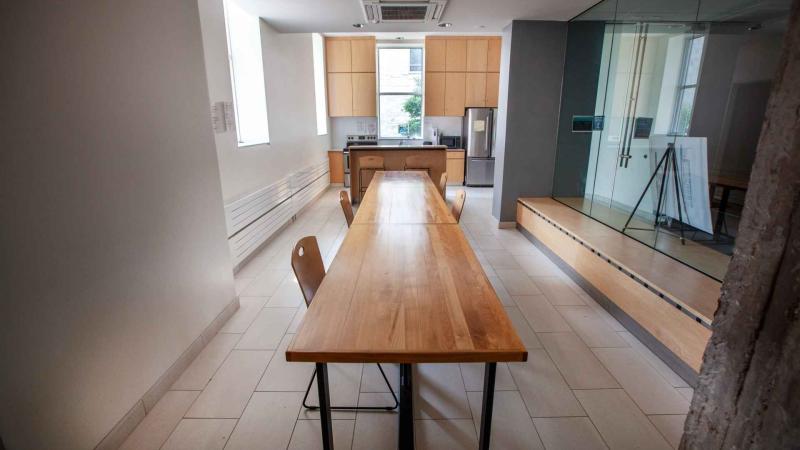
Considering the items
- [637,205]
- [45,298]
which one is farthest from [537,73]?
[45,298]

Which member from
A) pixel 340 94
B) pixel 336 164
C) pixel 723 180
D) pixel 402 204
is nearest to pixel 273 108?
pixel 402 204

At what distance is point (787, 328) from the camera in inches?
28.0

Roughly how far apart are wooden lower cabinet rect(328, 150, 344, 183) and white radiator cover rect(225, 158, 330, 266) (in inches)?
62.2

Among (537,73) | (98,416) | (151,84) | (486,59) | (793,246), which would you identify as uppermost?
(486,59)

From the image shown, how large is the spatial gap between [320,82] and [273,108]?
3.18 m

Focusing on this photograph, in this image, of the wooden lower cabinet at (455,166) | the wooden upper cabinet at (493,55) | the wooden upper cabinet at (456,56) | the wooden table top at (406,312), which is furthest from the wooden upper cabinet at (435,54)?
the wooden table top at (406,312)

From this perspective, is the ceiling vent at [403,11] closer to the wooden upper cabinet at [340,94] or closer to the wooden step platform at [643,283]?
the wooden step platform at [643,283]

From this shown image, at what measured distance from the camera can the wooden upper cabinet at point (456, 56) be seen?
25.9 feet

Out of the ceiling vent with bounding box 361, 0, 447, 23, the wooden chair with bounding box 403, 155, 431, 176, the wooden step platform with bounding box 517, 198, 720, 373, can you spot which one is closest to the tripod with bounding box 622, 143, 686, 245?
the wooden step platform with bounding box 517, 198, 720, 373

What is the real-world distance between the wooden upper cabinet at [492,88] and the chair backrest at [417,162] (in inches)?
109

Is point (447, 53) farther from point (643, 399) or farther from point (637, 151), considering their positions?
point (643, 399)

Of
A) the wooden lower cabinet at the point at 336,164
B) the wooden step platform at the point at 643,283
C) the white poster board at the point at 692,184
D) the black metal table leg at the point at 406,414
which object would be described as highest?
the white poster board at the point at 692,184

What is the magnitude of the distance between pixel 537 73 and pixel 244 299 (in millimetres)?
4202

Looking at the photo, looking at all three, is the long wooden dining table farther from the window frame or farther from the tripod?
the window frame
